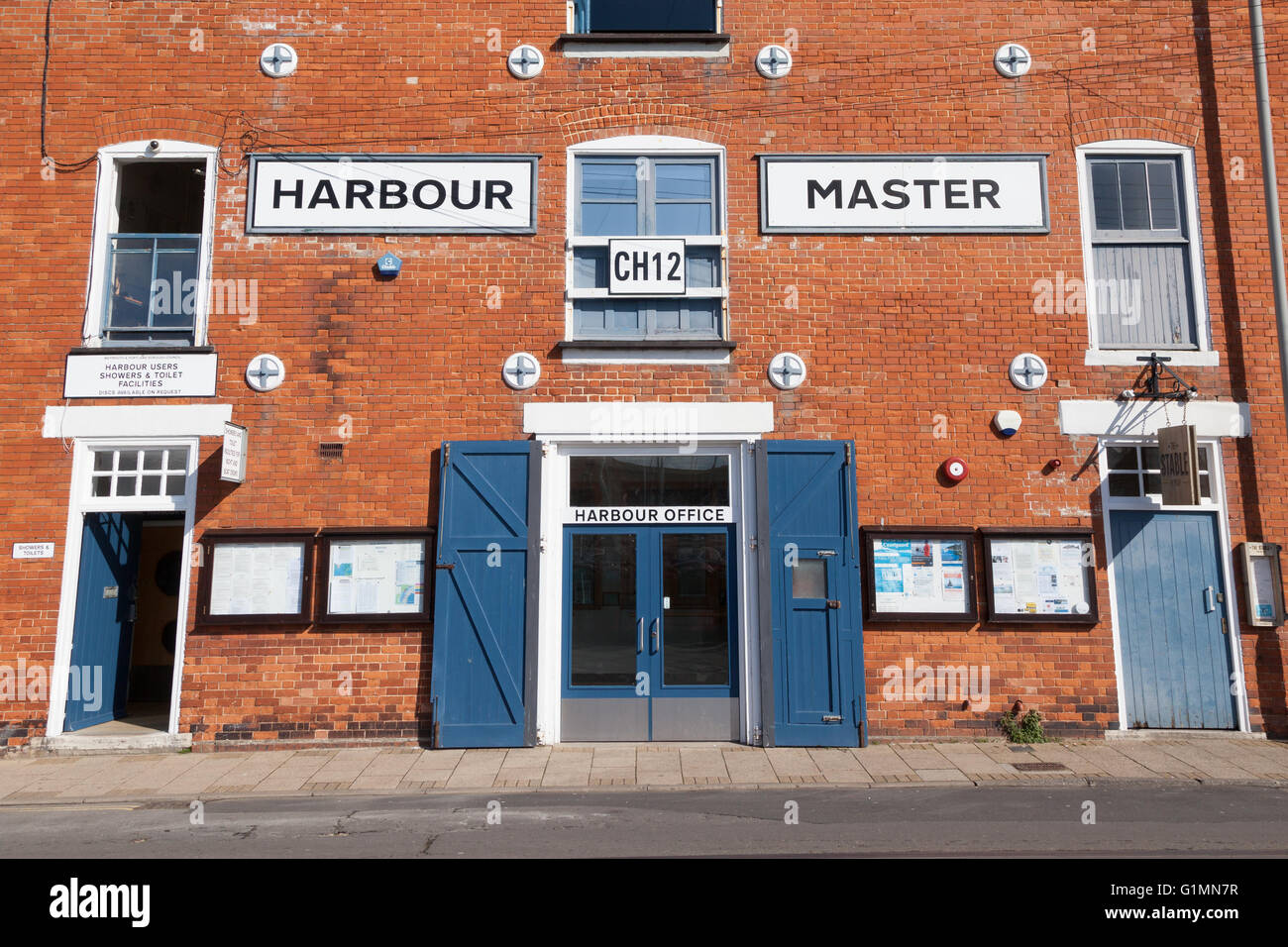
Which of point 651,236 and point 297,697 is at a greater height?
point 651,236

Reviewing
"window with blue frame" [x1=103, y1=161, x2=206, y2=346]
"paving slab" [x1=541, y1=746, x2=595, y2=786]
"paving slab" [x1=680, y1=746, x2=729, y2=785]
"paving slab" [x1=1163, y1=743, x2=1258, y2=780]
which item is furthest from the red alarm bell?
"window with blue frame" [x1=103, y1=161, x2=206, y2=346]

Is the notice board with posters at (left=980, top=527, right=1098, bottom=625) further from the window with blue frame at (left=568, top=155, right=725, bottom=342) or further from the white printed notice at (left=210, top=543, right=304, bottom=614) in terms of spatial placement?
the white printed notice at (left=210, top=543, right=304, bottom=614)

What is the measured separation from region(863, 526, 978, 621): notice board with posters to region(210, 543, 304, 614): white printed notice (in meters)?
6.03

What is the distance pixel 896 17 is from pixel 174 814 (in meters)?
10.9

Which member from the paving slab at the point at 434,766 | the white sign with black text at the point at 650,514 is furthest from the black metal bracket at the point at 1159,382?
the paving slab at the point at 434,766

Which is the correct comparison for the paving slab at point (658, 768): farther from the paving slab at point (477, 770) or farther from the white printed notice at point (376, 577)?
the white printed notice at point (376, 577)

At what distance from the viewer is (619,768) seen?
8.23 m

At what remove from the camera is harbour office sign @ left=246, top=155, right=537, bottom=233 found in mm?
9797

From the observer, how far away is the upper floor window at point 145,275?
9.73m

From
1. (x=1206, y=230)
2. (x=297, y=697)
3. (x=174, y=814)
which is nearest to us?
(x=174, y=814)

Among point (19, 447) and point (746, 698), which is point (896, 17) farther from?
point (19, 447)

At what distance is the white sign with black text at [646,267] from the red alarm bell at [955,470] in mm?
3415

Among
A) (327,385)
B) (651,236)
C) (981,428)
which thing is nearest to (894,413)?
(981,428)

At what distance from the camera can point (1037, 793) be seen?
7344mm
